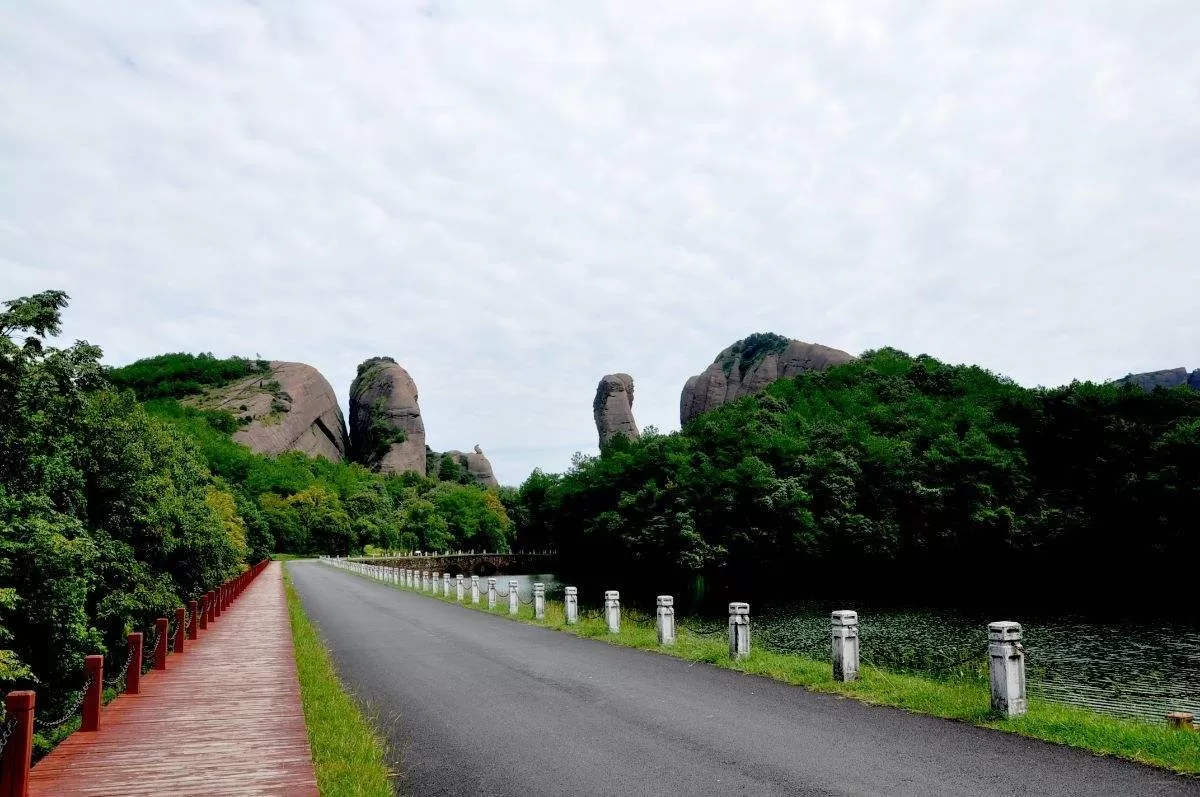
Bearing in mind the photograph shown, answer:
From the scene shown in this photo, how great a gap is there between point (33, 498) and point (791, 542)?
48519 mm

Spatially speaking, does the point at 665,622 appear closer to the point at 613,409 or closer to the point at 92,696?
the point at 92,696

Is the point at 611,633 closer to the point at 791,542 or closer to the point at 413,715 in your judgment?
the point at 413,715

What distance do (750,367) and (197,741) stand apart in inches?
4326

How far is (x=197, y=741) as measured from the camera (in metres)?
8.30

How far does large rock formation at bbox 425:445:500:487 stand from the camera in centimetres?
15380

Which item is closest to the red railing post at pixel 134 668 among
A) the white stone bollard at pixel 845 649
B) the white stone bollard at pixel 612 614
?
the white stone bollard at pixel 612 614

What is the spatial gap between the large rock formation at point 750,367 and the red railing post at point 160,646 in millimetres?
93599

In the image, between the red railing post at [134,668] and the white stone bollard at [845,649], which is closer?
the white stone bollard at [845,649]

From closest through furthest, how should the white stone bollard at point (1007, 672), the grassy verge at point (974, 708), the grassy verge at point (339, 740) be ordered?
the grassy verge at point (339, 740) → the grassy verge at point (974, 708) → the white stone bollard at point (1007, 672)

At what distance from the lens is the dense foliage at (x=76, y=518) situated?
1543cm

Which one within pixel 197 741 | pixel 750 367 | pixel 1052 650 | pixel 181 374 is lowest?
pixel 1052 650

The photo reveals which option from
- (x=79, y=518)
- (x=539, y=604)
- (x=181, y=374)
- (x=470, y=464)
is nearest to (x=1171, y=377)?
(x=470, y=464)

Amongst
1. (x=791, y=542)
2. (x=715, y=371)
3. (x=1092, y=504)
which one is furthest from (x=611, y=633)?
(x=715, y=371)

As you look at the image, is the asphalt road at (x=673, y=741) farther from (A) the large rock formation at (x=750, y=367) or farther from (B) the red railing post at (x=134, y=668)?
(A) the large rock formation at (x=750, y=367)
